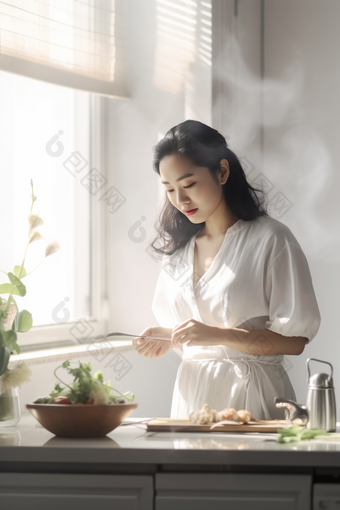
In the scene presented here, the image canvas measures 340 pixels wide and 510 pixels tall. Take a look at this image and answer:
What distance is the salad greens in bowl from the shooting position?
1.12 metres

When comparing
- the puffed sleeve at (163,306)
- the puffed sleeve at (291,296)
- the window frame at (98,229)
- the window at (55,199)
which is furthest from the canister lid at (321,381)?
the window frame at (98,229)

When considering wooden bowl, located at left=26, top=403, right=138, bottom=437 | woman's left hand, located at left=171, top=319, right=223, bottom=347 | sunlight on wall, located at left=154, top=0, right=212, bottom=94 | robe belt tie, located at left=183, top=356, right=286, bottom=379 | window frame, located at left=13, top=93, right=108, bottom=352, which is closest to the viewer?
wooden bowl, located at left=26, top=403, right=138, bottom=437

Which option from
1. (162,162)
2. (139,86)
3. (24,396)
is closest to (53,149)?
(139,86)

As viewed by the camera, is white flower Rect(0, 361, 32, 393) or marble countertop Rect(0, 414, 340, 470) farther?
white flower Rect(0, 361, 32, 393)

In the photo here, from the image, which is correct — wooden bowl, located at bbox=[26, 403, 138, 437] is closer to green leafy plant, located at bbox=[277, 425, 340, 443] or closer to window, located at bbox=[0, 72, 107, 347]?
green leafy plant, located at bbox=[277, 425, 340, 443]

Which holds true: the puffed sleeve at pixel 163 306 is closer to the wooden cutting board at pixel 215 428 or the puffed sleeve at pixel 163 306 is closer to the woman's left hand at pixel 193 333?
the woman's left hand at pixel 193 333

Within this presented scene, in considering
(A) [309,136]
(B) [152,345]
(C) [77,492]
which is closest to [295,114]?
(A) [309,136]

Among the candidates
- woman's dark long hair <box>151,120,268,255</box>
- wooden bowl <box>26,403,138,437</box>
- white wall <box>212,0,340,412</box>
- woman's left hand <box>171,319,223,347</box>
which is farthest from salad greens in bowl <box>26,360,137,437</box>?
white wall <box>212,0,340,412</box>

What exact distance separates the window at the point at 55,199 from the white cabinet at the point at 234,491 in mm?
1014

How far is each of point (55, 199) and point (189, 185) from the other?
0.80 m

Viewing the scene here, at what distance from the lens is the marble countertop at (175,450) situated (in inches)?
39.0

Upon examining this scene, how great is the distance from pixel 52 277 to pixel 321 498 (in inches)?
56.5

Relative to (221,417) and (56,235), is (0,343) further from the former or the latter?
(56,235)

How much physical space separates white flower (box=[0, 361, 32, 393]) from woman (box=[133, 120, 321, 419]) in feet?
1.19
